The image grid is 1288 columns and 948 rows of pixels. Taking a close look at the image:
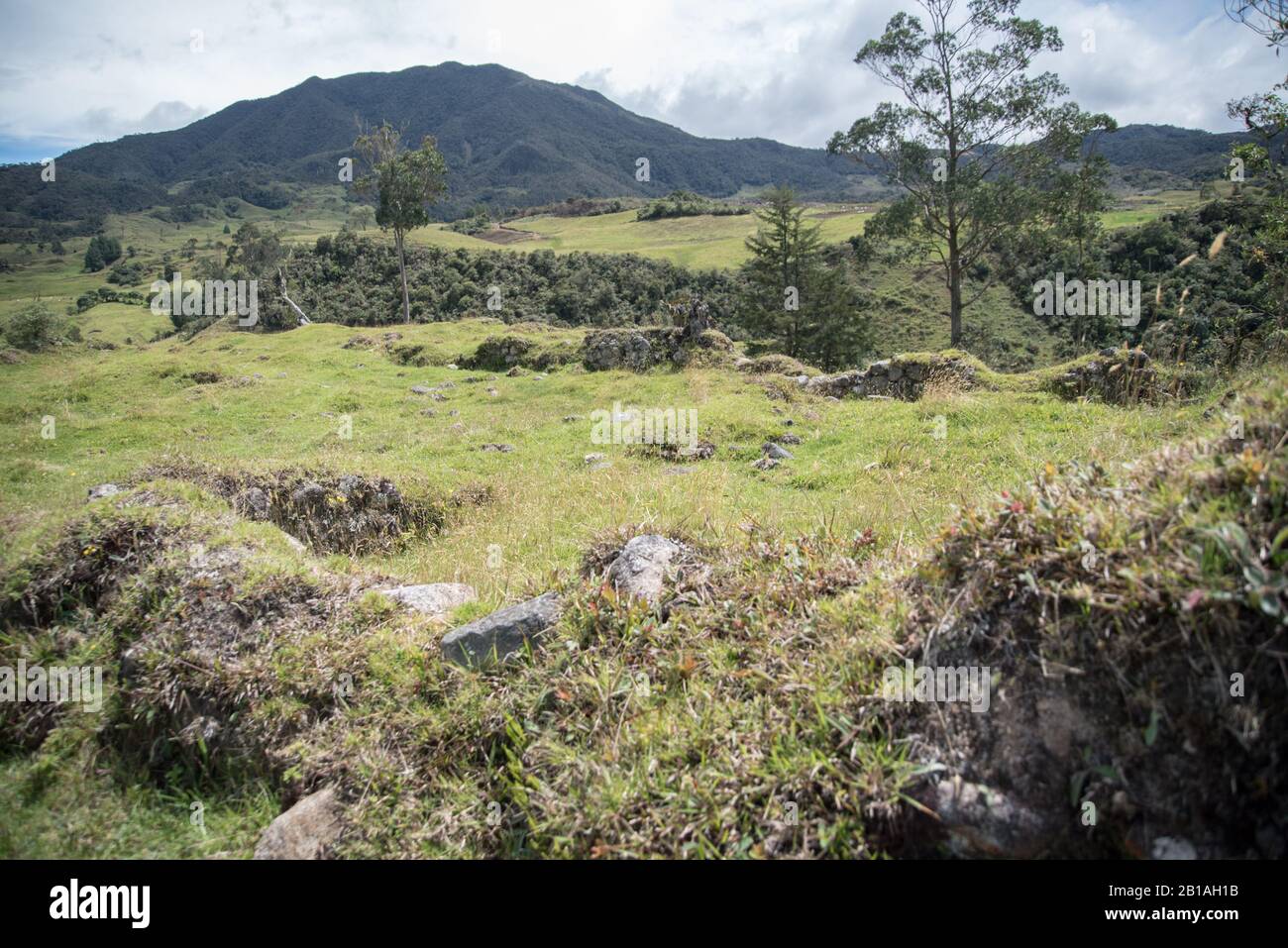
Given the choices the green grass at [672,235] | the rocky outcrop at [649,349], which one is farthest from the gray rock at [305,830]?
the green grass at [672,235]

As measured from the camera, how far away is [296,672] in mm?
4680

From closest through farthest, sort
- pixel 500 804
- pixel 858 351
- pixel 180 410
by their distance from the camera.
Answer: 1. pixel 500 804
2. pixel 180 410
3. pixel 858 351

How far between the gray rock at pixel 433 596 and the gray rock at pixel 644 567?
145cm

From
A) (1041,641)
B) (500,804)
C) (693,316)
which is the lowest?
(500,804)

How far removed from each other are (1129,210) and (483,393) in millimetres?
95451

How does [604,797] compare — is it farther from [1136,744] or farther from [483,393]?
[483,393]

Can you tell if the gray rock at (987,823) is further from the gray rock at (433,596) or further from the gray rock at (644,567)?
the gray rock at (433,596)

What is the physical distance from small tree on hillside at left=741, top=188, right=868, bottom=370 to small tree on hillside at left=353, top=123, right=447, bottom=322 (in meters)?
24.0

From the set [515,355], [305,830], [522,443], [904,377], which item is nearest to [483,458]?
[522,443]

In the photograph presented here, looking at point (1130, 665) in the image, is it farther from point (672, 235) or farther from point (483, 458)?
point (672, 235)

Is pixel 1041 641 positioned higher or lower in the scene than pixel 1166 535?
lower

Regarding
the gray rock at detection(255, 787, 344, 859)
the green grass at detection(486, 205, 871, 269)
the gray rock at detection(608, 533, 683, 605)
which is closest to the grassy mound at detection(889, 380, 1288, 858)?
the gray rock at detection(608, 533, 683, 605)

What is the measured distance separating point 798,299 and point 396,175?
29.8m

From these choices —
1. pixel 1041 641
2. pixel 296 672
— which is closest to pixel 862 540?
pixel 1041 641
